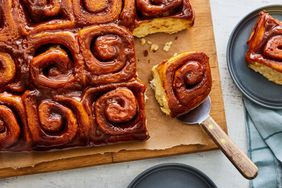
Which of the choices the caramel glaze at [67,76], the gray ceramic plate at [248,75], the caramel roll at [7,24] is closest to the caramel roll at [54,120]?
the caramel glaze at [67,76]

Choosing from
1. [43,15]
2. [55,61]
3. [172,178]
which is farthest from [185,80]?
[43,15]

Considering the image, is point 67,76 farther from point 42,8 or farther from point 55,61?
point 42,8

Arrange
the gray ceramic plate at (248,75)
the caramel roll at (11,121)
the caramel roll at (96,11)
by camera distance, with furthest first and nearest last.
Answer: the gray ceramic plate at (248,75) < the caramel roll at (96,11) < the caramel roll at (11,121)

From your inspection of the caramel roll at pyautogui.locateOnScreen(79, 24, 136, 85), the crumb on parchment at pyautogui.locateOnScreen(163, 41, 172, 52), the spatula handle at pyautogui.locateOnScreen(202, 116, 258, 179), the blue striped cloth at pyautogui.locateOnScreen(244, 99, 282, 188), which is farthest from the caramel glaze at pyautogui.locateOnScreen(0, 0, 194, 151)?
the blue striped cloth at pyautogui.locateOnScreen(244, 99, 282, 188)

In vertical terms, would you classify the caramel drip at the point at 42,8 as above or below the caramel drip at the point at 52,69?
above

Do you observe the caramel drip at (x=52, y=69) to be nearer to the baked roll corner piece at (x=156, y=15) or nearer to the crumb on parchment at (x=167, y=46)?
the baked roll corner piece at (x=156, y=15)

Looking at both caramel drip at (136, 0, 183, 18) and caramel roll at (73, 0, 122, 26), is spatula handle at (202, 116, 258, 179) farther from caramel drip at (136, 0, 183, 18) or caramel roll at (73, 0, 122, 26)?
caramel roll at (73, 0, 122, 26)

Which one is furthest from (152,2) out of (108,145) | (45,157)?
(45,157)

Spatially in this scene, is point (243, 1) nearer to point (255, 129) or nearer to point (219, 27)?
point (219, 27)
